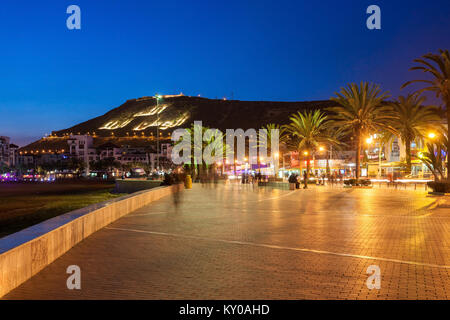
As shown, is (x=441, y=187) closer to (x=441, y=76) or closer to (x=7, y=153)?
(x=441, y=76)

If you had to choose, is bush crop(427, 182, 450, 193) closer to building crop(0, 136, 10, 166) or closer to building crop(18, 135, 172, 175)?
building crop(18, 135, 172, 175)

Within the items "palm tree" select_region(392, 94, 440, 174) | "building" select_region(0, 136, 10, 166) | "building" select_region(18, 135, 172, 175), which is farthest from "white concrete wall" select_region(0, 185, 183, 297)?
Result: "building" select_region(0, 136, 10, 166)

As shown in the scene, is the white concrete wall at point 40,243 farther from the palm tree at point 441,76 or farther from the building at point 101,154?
the building at point 101,154

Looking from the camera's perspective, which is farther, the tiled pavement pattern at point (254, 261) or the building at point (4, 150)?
the building at point (4, 150)

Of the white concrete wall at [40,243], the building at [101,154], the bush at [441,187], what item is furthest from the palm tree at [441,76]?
the building at [101,154]

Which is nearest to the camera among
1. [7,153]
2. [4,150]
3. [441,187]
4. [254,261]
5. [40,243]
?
[40,243]

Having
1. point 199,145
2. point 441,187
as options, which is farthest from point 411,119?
point 199,145

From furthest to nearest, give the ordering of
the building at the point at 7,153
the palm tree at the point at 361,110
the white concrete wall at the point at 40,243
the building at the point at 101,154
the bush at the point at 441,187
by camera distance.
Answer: the building at the point at 7,153, the building at the point at 101,154, the palm tree at the point at 361,110, the bush at the point at 441,187, the white concrete wall at the point at 40,243

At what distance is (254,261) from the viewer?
741 centimetres

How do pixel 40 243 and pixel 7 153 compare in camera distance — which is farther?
pixel 7 153

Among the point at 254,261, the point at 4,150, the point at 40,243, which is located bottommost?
the point at 254,261

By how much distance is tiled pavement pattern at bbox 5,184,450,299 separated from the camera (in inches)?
222

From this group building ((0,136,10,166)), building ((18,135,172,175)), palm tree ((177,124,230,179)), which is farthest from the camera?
building ((0,136,10,166))

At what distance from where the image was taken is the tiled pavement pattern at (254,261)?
564 cm
